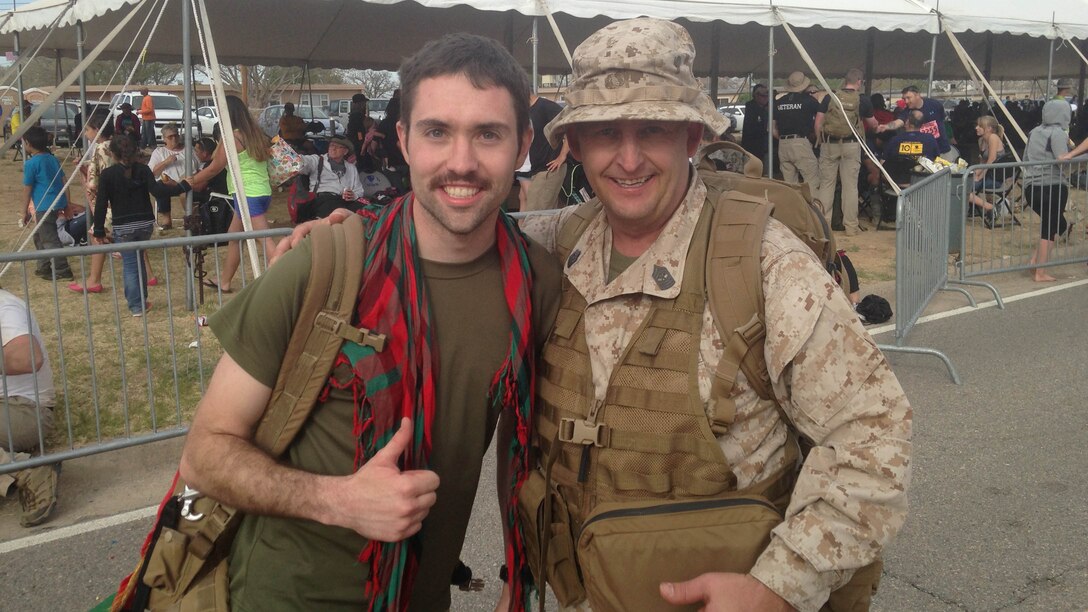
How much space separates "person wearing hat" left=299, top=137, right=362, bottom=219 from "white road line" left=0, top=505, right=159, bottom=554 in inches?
245

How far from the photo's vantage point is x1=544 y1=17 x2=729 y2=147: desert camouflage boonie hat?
5.79ft

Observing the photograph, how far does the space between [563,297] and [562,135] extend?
1.17 feet

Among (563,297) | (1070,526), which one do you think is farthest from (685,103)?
(1070,526)

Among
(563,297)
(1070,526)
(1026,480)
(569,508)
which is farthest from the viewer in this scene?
(1026,480)

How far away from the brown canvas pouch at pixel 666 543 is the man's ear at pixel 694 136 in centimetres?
77

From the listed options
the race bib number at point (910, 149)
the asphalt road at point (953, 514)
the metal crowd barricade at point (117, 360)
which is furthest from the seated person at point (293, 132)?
the asphalt road at point (953, 514)

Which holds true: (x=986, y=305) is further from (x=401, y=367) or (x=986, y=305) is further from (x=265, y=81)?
(x=265, y=81)

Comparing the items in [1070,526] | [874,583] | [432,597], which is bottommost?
[1070,526]

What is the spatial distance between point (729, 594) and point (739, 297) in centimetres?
53

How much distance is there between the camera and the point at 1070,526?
3.66 metres

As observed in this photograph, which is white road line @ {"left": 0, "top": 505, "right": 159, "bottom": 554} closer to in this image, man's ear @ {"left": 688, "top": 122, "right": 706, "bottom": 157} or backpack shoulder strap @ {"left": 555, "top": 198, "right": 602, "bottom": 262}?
backpack shoulder strap @ {"left": 555, "top": 198, "right": 602, "bottom": 262}

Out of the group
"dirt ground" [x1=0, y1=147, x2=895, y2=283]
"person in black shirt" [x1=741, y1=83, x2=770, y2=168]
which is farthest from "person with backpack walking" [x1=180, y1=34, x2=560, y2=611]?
"person in black shirt" [x1=741, y1=83, x2=770, y2=168]

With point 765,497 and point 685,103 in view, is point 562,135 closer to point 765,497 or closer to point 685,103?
point 685,103

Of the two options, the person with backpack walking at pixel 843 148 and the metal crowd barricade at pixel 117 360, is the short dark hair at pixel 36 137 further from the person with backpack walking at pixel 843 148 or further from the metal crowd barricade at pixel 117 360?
the person with backpack walking at pixel 843 148
